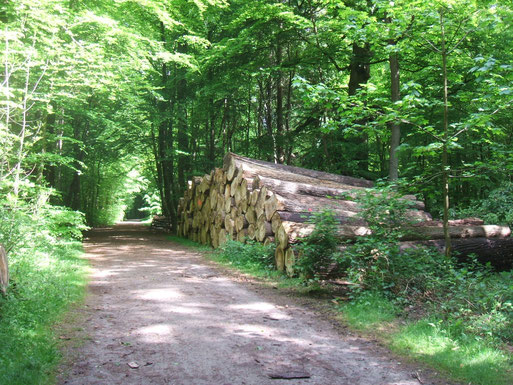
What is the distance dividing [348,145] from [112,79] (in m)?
7.66

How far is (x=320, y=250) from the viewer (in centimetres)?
691

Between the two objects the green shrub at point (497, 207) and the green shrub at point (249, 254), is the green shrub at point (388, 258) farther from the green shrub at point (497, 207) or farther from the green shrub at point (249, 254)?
the green shrub at point (497, 207)

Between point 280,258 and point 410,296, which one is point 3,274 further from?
point 410,296

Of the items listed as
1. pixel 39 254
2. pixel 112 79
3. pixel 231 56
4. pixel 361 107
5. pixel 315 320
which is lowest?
pixel 315 320

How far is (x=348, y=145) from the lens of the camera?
1388 cm

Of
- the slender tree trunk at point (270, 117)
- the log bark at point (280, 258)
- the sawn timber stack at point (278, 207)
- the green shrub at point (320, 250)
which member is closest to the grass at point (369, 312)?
the green shrub at point (320, 250)

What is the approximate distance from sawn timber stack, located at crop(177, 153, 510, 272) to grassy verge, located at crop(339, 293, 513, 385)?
1.91 m

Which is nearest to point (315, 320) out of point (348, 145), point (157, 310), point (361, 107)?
point (157, 310)

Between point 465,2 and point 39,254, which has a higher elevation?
point 465,2

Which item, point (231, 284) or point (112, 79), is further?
point (112, 79)

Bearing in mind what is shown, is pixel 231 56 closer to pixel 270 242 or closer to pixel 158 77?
pixel 158 77

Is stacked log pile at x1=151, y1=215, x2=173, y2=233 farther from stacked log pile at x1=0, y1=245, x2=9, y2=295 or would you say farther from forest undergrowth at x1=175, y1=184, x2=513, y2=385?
stacked log pile at x1=0, y1=245, x2=9, y2=295

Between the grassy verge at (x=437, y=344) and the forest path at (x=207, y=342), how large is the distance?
0.33 m

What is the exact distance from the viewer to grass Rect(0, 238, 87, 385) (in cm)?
341
